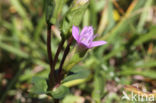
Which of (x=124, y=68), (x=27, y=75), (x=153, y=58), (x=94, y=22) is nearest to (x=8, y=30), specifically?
(x=27, y=75)

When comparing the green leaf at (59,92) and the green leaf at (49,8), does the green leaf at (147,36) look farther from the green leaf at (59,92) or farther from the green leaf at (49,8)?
the green leaf at (49,8)

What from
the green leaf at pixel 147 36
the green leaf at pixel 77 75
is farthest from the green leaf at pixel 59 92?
the green leaf at pixel 147 36

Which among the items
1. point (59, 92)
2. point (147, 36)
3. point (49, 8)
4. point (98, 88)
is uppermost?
point (49, 8)

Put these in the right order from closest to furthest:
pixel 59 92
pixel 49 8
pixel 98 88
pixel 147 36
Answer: pixel 49 8 → pixel 59 92 → pixel 98 88 → pixel 147 36

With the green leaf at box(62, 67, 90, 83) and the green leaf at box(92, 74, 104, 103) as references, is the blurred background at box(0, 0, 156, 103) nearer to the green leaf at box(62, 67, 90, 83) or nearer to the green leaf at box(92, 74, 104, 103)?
the green leaf at box(92, 74, 104, 103)

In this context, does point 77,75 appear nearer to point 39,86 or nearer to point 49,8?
point 39,86

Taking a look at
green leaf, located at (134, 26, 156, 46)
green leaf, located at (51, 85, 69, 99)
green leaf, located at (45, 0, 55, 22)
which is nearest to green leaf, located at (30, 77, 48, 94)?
green leaf, located at (51, 85, 69, 99)

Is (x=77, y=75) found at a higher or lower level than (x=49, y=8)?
lower

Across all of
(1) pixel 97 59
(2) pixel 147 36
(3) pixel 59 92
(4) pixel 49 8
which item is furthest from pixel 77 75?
(2) pixel 147 36

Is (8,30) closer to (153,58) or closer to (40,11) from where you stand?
(40,11)
